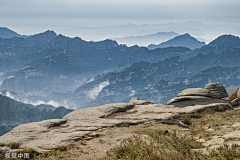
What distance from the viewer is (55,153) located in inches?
545

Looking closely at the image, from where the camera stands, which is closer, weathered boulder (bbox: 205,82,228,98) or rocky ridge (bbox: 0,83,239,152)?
rocky ridge (bbox: 0,83,239,152)

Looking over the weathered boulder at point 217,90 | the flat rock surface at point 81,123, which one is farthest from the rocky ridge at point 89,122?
the weathered boulder at point 217,90

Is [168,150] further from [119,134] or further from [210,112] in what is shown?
[210,112]

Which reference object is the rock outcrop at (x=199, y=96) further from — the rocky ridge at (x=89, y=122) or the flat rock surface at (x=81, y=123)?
the flat rock surface at (x=81, y=123)

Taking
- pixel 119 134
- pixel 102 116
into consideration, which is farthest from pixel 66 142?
pixel 102 116

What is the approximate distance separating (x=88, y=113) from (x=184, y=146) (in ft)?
49.4

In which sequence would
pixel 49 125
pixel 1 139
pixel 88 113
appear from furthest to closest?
pixel 88 113 → pixel 49 125 → pixel 1 139

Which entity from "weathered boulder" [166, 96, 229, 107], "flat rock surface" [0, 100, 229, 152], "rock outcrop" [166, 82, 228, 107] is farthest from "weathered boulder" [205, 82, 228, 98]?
"flat rock surface" [0, 100, 229, 152]

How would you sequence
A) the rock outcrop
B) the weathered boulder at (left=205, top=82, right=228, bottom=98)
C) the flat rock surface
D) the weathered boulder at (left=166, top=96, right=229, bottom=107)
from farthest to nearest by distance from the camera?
the weathered boulder at (left=205, top=82, right=228, bottom=98) < the rock outcrop < the weathered boulder at (left=166, top=96, right=229, bottom=107) < the flat rock surface

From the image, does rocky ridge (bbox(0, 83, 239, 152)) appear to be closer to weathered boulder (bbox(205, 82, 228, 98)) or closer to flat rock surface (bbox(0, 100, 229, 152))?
flat rock surface (bbox(0, 100, 229, 152))

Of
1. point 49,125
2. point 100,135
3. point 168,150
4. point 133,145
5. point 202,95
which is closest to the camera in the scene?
point 168,150

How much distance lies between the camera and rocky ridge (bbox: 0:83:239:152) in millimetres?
15883

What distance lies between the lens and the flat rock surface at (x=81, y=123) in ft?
52.1

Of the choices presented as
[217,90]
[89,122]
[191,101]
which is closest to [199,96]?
[191,101]
